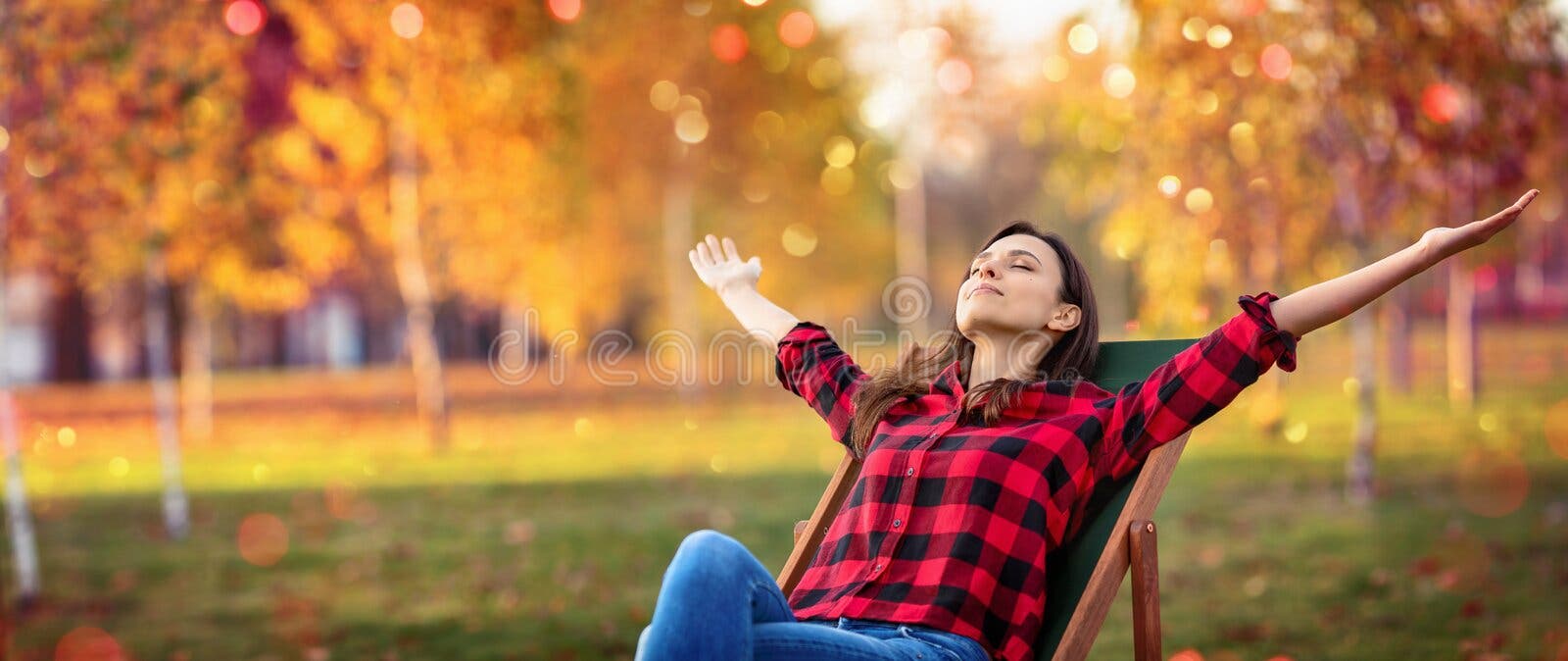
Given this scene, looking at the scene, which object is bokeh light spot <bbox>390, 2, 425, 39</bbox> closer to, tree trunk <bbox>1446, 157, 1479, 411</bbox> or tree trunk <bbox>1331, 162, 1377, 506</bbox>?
tree trunk <bbox>1331, 162, 1377, 506</bbox>

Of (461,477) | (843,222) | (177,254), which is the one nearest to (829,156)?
(843,222)

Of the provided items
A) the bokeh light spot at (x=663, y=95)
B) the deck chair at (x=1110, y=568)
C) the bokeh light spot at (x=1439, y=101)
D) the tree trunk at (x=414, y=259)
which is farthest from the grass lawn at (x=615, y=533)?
the bokeh light spot at (x=663, y=95)

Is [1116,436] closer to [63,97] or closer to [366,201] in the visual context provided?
[63,97]

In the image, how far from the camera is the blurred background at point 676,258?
5.39 m

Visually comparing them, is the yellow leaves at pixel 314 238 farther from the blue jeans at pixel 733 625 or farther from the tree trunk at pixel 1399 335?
the blue jeans at pixel 733 625

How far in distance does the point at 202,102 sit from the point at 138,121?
1.05 m

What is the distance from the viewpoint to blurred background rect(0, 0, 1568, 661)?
5387mm

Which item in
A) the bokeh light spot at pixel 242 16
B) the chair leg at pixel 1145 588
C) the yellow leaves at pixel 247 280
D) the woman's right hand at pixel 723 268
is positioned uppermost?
the bokeh light spot at pixel 242 16

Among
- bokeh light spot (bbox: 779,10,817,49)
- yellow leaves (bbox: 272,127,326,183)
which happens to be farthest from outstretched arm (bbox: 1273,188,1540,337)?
bokeh light spot (bbox: 779,10,817,49)

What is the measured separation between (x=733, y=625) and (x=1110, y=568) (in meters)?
0.71

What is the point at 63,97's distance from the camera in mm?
5492

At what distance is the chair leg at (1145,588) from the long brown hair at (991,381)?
31 cm

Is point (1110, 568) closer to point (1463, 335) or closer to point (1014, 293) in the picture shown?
point (1014, 293)

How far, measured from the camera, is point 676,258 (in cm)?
1486
